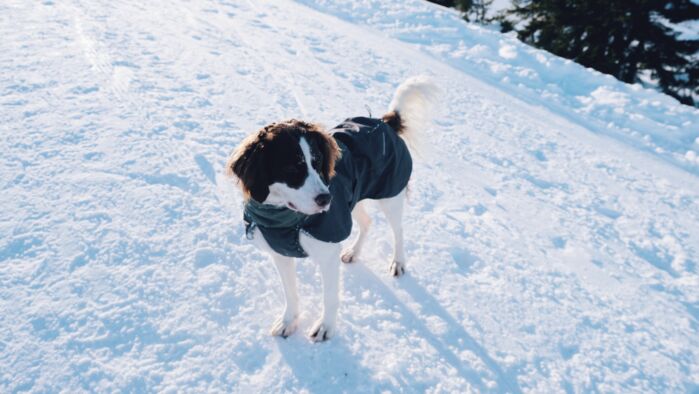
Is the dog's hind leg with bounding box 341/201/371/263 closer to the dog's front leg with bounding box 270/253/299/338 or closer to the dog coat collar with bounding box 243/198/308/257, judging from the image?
the dog's front leg with bounding box 270/253/299/338

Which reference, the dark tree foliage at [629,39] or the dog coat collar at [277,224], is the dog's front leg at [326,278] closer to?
the dog coat collar at [277,224]

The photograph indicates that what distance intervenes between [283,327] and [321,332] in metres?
0.27

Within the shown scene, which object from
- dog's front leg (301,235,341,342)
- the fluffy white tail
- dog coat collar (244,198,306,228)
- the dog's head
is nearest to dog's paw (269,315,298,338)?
dog's front leg (301,235,341,342)

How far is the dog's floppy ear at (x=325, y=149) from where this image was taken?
262 centimetres

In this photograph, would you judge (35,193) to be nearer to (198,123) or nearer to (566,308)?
(198,123)

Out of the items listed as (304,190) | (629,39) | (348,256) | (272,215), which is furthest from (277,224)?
(629,39)

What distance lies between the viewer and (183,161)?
4.55m

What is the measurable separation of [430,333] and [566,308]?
4.06 ft

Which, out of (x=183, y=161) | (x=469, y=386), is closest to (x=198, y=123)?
(x=183, y=161)

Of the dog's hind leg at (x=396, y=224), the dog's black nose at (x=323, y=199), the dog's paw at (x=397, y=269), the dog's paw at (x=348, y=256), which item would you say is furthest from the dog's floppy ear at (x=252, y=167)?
the dog's paw at (x=397, y=269)

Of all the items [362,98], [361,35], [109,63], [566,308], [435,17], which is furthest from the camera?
[435,17]

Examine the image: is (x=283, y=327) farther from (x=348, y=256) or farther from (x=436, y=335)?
(x=436, y=335)

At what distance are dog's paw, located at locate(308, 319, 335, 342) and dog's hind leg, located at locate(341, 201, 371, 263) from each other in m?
0.83

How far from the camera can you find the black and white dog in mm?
2441
